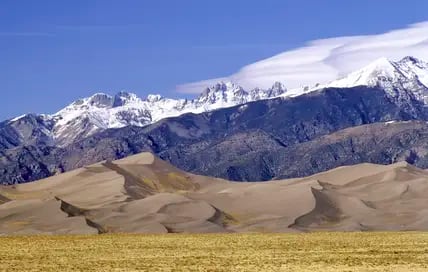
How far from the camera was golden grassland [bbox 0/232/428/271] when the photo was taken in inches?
2168

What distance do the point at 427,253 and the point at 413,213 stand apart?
116670mm

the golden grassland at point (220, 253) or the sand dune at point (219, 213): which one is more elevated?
the golden grassland at point (220, 253)

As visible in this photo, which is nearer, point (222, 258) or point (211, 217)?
point (222, 258)

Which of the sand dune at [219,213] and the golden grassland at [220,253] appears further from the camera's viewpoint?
the sand dune at [219,213]

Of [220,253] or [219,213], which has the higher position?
[220,253]

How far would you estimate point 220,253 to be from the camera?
64125 mm

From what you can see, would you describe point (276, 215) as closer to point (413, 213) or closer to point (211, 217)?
point (211, 217)

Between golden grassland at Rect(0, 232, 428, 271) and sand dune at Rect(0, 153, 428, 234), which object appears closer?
golden grassland at Rect(0, 232, 428, 271)

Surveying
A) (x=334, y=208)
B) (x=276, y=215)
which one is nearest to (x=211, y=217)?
(x=276, y=215)

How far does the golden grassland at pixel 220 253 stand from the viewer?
→ 55062 mm

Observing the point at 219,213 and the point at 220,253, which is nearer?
the point at 220,253

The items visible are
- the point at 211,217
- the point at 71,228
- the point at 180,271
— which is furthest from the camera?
the point at 211,217

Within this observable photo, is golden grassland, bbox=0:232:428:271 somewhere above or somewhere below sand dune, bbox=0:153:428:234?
above

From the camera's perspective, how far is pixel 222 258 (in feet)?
198
